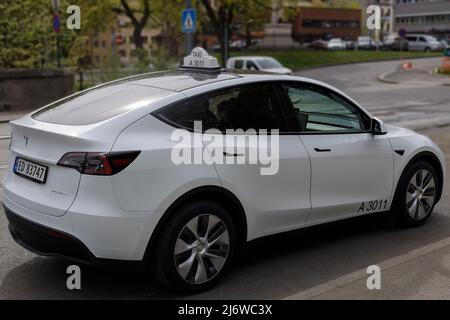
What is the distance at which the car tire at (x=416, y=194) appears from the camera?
18.2 ft

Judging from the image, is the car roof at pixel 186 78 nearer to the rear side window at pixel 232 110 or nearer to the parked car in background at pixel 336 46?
the rear side window at pixel 232 110

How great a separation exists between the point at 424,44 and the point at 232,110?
65494 millimetres

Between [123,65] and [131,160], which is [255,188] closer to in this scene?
[131,160]

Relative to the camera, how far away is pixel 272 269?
465 centimetres

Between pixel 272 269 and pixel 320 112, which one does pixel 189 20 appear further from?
pixel 272 269

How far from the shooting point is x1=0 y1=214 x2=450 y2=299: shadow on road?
4172mm

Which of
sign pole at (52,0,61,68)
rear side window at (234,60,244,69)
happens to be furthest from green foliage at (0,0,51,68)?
rear side window at (234,60,244,69)

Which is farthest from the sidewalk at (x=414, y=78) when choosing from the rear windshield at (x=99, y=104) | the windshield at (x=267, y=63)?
the rear windshield at (x=99, y=104)

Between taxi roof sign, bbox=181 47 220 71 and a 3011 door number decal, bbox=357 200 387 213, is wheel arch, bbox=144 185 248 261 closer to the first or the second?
taxi roof sign, bbox=181 47 220 71

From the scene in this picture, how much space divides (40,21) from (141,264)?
714 inches

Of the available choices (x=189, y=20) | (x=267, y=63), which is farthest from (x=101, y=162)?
(x=267, y=63)

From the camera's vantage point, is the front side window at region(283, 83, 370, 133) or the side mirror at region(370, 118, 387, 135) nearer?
the front side window at region(283, 83, 370, 133)

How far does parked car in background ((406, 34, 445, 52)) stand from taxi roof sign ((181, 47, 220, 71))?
211 feet

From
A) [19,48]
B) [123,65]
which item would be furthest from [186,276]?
[123,65]
